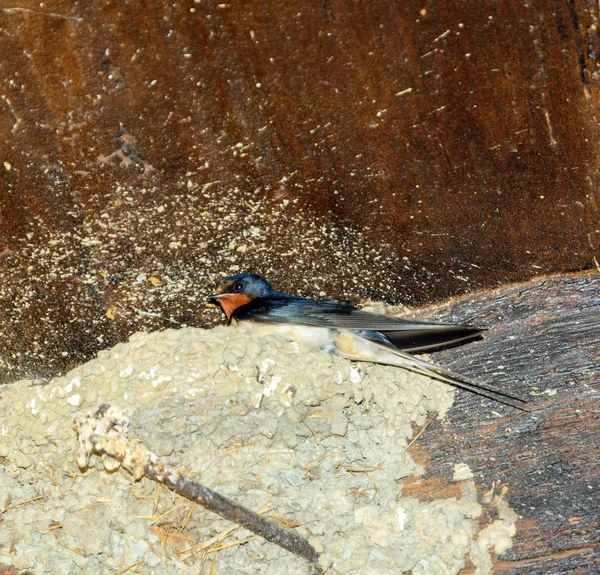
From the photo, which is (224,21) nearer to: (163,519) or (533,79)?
(533,79)

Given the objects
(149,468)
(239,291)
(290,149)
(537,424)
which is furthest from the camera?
(239,291)

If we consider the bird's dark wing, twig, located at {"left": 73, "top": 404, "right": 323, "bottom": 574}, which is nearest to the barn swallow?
the bird's dark wing

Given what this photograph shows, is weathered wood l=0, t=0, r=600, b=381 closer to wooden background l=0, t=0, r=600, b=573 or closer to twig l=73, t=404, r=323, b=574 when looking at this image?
wooden background l=0, t=0, r=600, b=573

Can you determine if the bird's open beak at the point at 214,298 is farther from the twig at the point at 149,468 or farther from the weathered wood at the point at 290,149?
the twig at the point at 149,468

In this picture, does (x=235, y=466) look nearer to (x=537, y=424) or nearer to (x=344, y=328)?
(x=344, y=328)

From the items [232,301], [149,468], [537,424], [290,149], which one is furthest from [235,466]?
[290,149]

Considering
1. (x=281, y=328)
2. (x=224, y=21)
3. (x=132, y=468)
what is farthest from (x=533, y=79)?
(x=132, y=468)

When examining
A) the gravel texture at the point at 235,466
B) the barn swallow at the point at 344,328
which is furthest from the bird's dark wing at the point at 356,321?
the gravel texture at the point at 235,466
